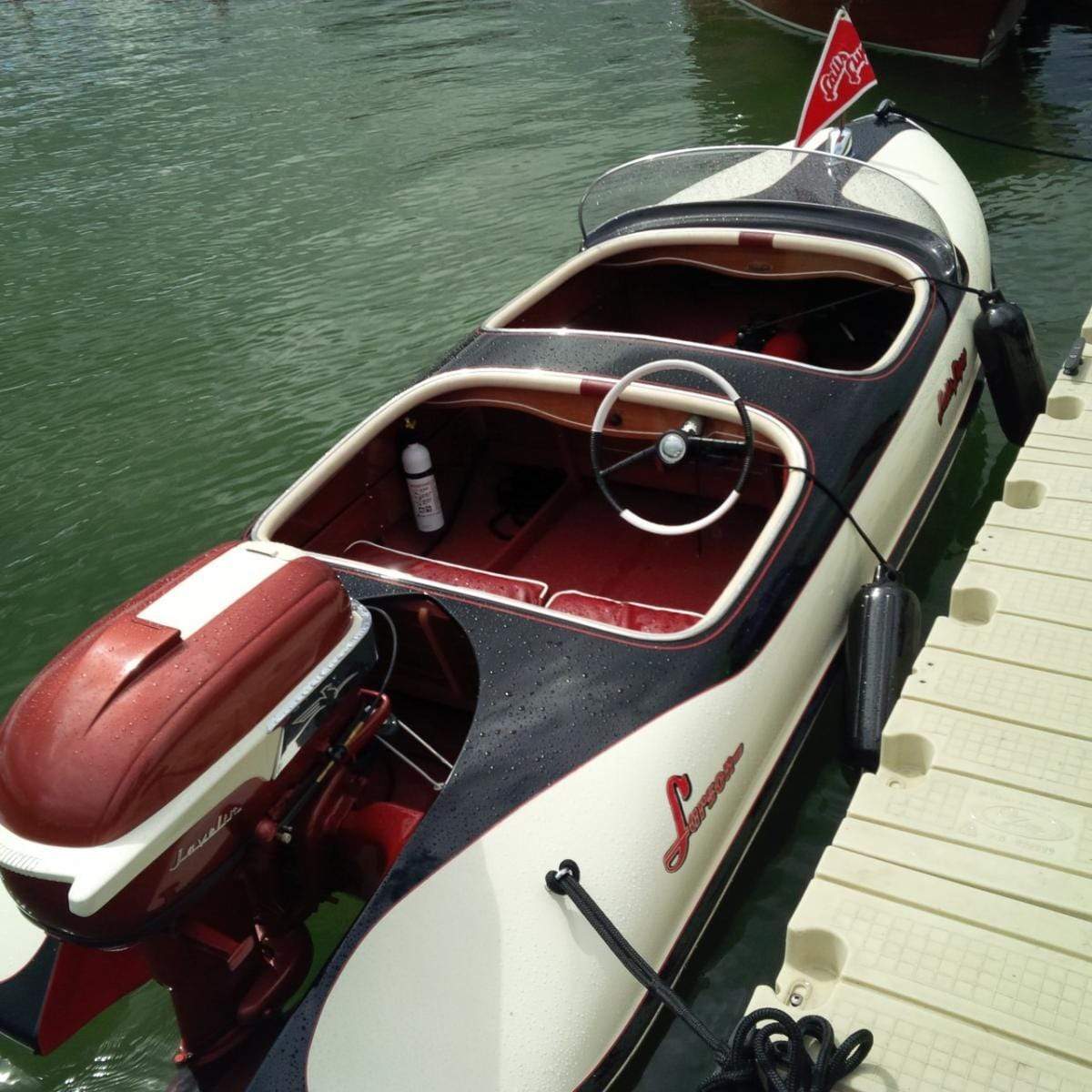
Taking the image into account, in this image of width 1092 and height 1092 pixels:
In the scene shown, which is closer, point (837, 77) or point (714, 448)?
point (714, 448)

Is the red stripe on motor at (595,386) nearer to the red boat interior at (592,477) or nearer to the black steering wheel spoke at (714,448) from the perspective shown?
the red boat interior at (592,477)

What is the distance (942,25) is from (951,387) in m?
9.32

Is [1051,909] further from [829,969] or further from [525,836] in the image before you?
[525,836]

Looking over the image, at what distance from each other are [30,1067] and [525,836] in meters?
1.86

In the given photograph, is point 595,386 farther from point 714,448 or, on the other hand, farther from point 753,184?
point 753,184

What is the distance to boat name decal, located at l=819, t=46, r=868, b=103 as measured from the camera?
6.36 meters

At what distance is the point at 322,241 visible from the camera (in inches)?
372

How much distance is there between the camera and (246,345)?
793 centimetres

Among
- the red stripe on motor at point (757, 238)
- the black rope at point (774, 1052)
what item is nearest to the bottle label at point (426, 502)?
the red stripe on motor at point (757, 238)

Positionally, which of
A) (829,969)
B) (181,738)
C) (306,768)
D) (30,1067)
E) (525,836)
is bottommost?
(30,1067)

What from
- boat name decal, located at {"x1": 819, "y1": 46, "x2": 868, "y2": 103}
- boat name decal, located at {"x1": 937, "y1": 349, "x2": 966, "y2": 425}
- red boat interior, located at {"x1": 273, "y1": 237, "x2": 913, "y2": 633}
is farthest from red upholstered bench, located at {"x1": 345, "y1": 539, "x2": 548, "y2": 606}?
boat name decal, located at {"x1": 819, "y1": 46, "x2": 868, "y2": 103}

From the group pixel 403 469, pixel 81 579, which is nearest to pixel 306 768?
pixel 403 469

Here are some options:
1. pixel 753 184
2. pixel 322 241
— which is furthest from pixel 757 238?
pixel 322 241

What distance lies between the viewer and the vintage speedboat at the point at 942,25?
1191 cm
